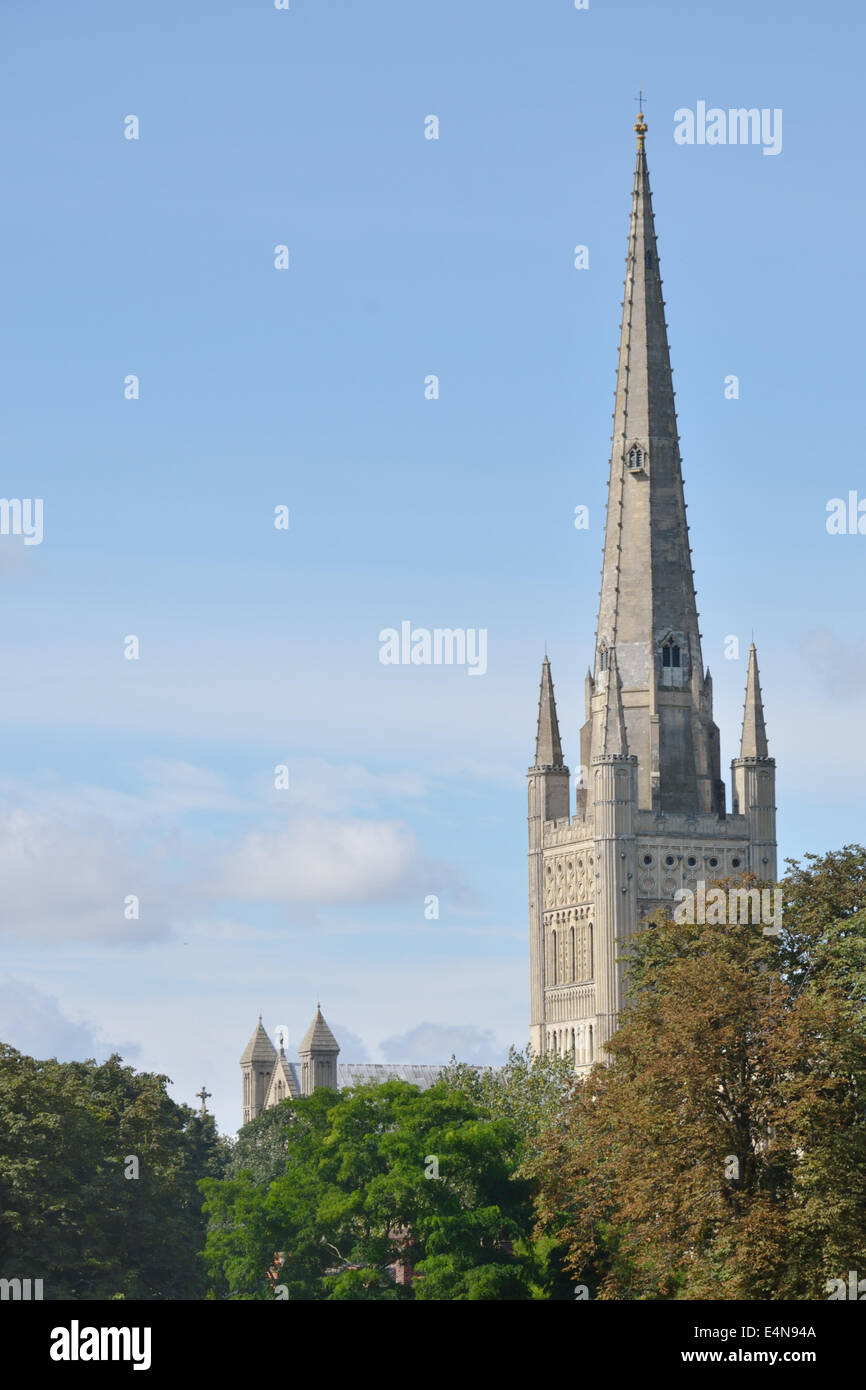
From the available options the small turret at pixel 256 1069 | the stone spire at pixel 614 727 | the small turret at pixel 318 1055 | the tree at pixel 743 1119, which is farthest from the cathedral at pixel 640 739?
the tree at pixel 743 1119

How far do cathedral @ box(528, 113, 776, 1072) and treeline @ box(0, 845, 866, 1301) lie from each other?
44443 millimetres

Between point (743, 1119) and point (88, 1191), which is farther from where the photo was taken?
point (88, 1191)

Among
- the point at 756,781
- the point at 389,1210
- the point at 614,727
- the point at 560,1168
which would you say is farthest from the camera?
the point at 756,781

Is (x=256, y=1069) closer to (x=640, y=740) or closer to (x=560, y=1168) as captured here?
(x=640, y=740)

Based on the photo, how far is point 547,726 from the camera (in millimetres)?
160125

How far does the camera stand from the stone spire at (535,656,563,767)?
160 metres

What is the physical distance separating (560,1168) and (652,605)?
283 feet

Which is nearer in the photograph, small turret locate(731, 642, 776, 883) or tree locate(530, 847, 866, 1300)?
tree locate(530, 847, 866, 1300)
